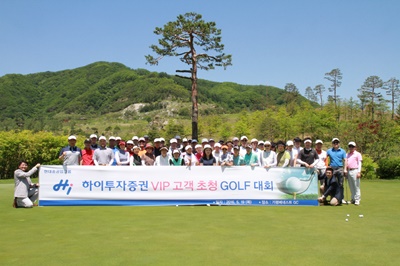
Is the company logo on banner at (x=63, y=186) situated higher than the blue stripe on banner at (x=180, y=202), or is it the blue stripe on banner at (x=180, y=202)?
the company logo on banner at (x=63, y=186)

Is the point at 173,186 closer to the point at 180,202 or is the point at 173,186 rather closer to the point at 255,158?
the point at 180,202

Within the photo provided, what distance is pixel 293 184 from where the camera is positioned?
977 cm

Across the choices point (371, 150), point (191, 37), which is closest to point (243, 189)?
point (191, 37)

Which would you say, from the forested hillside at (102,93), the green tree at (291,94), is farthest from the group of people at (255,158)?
the forested hillside at (102,93)

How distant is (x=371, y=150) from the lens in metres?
28.1

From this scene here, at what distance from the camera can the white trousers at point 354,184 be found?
9633mm

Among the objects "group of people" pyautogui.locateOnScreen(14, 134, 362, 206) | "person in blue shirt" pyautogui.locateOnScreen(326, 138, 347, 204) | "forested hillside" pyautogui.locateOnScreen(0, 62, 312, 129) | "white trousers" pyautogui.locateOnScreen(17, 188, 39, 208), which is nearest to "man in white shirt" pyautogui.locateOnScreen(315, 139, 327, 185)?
"group of people" pyautogui.locateOnScreen(14, 134, 362, 206)

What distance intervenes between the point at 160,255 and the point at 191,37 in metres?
19.4

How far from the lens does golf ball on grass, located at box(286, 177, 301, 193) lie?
9734 millimetres

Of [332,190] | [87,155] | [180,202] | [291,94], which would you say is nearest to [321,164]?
[332,190]

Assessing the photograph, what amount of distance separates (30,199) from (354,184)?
797 cm

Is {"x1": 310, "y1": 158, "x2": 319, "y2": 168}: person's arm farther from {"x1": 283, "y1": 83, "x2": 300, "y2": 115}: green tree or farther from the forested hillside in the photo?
the forested hillside

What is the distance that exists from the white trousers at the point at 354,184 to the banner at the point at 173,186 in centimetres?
93

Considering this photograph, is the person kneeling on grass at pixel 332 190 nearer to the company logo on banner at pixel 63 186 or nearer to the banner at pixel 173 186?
the banner at pixel 173 186
